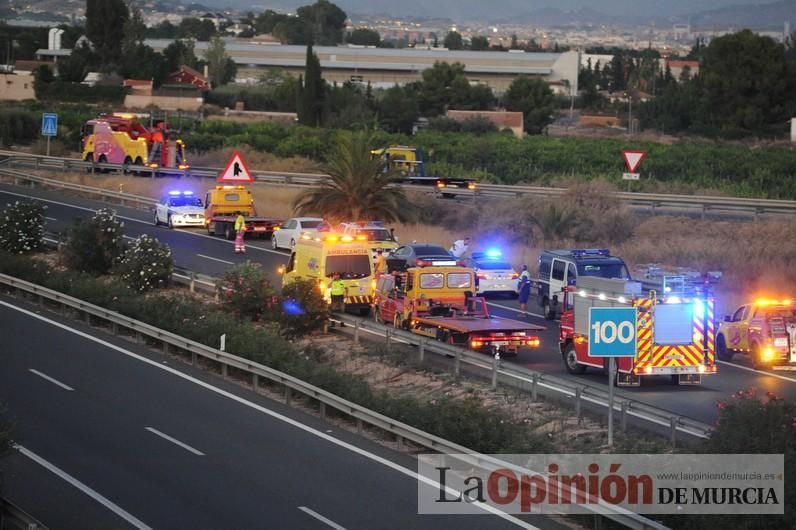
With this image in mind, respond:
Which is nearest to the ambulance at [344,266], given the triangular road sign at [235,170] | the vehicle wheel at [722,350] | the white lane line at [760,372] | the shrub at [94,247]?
the triangular road sign at [235,170]

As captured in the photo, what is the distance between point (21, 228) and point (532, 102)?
279ft

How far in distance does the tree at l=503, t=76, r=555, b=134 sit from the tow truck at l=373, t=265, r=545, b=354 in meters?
91.3

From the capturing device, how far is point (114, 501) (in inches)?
679

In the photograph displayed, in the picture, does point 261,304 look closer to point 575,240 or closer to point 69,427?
point 69,427

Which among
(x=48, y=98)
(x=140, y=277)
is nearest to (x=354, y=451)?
(x=140, y=277)

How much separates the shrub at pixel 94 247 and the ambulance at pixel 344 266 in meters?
8.80

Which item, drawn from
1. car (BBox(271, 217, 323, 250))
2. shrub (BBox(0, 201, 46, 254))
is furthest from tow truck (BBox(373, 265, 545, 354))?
shrub (BBox(0, 201, 46, 254))

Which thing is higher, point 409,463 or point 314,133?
point 314,133

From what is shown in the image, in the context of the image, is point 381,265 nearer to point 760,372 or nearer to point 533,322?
point 533,322

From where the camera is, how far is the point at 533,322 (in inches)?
1371

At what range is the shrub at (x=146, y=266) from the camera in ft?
121

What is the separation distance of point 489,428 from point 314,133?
7378cm

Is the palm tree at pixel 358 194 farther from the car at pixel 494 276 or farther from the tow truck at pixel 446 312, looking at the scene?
the tow truck at pixel 446 312

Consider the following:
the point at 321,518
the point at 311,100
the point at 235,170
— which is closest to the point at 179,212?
the point at 235,170
